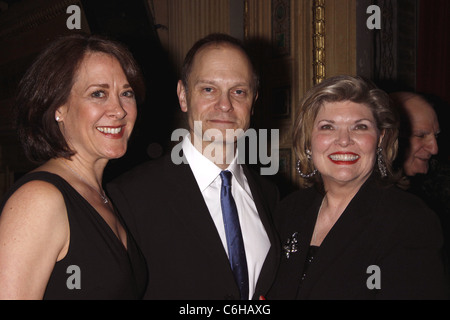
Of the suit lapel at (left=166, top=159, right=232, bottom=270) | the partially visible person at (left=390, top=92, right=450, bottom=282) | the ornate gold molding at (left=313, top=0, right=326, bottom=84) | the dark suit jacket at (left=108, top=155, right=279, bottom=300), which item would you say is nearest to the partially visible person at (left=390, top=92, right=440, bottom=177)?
the partially visible person at (left=390, top=92, right=450, bottom=282)

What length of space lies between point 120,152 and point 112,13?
2566 mm

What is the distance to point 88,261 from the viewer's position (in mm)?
1522

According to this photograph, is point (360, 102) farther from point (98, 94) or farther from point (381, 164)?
point (98, 94)

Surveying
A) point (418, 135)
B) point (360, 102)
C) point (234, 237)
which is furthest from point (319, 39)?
point (234, 237)

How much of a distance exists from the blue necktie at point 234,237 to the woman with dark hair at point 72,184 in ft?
1.35

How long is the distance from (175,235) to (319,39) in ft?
10.3

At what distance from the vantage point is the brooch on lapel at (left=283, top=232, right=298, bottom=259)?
6.98 ft

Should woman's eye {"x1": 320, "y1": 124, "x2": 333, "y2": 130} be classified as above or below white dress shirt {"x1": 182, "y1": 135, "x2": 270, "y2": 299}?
above

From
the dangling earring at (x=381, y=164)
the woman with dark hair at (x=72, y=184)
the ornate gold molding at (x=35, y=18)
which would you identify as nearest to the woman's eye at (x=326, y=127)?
the dangling earring at (x=381, y=164)

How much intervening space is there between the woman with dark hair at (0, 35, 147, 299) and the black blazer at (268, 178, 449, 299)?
751 millimetres

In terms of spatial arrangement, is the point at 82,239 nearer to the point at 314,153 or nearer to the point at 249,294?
the point at 249,294

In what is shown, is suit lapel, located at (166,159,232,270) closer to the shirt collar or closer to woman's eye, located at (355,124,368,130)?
the shirt collar

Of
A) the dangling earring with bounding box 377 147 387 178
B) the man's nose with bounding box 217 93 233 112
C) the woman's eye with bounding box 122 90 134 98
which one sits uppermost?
the woman's eye with bounding box 122 90 134 98
